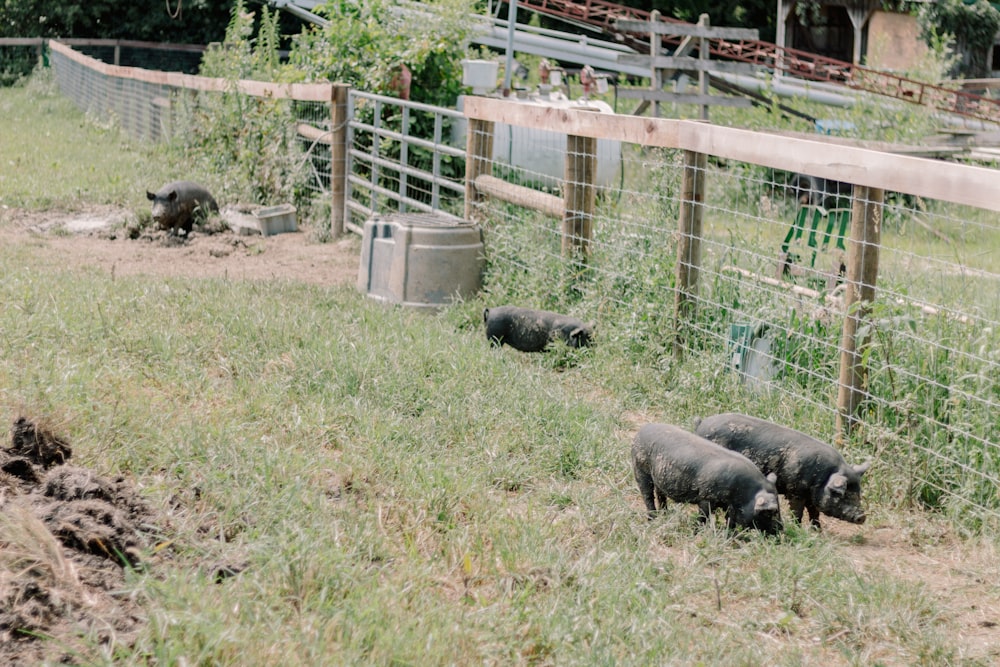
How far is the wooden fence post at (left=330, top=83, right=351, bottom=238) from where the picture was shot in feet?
36.3

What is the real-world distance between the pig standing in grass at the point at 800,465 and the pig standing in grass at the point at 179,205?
7.38 m

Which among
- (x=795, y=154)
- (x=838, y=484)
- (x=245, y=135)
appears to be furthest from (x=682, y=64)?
(x=838, y=484)

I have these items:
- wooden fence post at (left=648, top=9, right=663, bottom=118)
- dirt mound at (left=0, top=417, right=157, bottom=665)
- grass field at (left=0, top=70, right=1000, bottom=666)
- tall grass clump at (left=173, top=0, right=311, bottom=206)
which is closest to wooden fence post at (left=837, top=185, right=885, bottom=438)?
grass field at (left=0, top=70, right=1000, bottom=666)

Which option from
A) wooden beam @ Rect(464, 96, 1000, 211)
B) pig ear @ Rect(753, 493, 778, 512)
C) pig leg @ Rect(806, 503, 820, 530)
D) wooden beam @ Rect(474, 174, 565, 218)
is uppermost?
wooden beam @ Rect(464, 96, 1000, 211)

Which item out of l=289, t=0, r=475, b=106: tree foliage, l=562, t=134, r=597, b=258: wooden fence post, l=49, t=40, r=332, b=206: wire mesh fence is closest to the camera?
l=562, t=134, r=597, b=258: wooden fence post

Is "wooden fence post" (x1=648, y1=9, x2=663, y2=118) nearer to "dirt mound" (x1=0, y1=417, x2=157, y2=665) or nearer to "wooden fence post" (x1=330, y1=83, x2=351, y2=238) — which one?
"wooden fence post" (x1=330, y1=83, x2=351, y2=238)

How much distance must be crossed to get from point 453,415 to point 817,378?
1.74 meters

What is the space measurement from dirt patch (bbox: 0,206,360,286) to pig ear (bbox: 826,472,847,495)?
5170 millimetres

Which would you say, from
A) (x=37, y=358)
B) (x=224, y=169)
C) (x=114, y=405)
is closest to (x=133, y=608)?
(x=114, y=405)

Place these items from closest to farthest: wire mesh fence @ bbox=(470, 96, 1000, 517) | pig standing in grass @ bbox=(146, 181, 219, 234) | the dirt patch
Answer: wire mesh fence @ bbox=(470, 96, 1000, 517), the dirt patch, pig standing in grass @ bbox=(146, 181, 219, 234)

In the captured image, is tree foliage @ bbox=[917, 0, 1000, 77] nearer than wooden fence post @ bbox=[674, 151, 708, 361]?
No

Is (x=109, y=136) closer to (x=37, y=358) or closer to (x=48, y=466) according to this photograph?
(x=37, y=358)

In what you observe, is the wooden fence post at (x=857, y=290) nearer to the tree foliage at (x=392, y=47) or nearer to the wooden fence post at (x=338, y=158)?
the wooden fence post at (x=338, y=158)

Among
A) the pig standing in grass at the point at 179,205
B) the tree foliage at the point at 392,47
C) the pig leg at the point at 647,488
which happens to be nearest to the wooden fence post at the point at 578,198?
the pig leg at the point at 647,488
